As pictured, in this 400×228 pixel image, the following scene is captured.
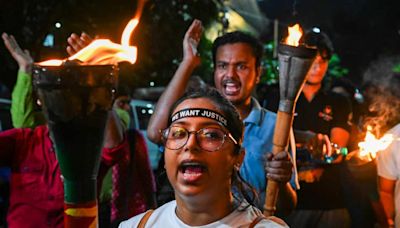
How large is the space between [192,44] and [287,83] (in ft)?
3.45

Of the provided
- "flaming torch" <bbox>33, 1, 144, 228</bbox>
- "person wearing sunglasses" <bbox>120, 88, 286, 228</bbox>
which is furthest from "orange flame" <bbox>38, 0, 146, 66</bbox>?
"person wearing sunglasses" <bbox>120, 88, 286, 228</bbox>

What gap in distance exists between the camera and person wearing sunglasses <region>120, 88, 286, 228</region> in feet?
7.62

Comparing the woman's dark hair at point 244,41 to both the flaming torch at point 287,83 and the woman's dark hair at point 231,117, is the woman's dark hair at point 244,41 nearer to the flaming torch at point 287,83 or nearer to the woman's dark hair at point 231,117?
the flaming torch at point 287,83

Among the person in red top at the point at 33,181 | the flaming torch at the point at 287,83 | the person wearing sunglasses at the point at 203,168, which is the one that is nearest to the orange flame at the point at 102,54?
the person wearing sunglasses at the point at 203,168

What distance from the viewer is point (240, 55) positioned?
387 centimetres

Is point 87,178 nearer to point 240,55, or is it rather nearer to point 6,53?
point 240,55

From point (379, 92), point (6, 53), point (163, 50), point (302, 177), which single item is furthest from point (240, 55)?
point (163, 50)

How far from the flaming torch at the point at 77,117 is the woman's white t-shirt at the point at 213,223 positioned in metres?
0.74

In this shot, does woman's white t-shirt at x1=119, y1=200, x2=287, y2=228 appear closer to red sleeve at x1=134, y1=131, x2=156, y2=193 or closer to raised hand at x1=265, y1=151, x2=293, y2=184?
raised hand at x1=265, y1=151, x2=293, y2=184

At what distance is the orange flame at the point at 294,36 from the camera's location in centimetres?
322

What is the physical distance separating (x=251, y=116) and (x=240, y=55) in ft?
1.40

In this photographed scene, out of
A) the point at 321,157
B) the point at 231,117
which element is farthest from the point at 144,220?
the point at 321,157

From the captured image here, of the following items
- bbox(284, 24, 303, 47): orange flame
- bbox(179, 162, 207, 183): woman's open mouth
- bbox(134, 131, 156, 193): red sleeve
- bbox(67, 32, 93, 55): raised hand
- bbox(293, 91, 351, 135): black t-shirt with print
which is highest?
bbox(284, 24, 303, 47): orange flame

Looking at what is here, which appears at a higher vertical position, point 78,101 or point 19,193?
point 78,101
